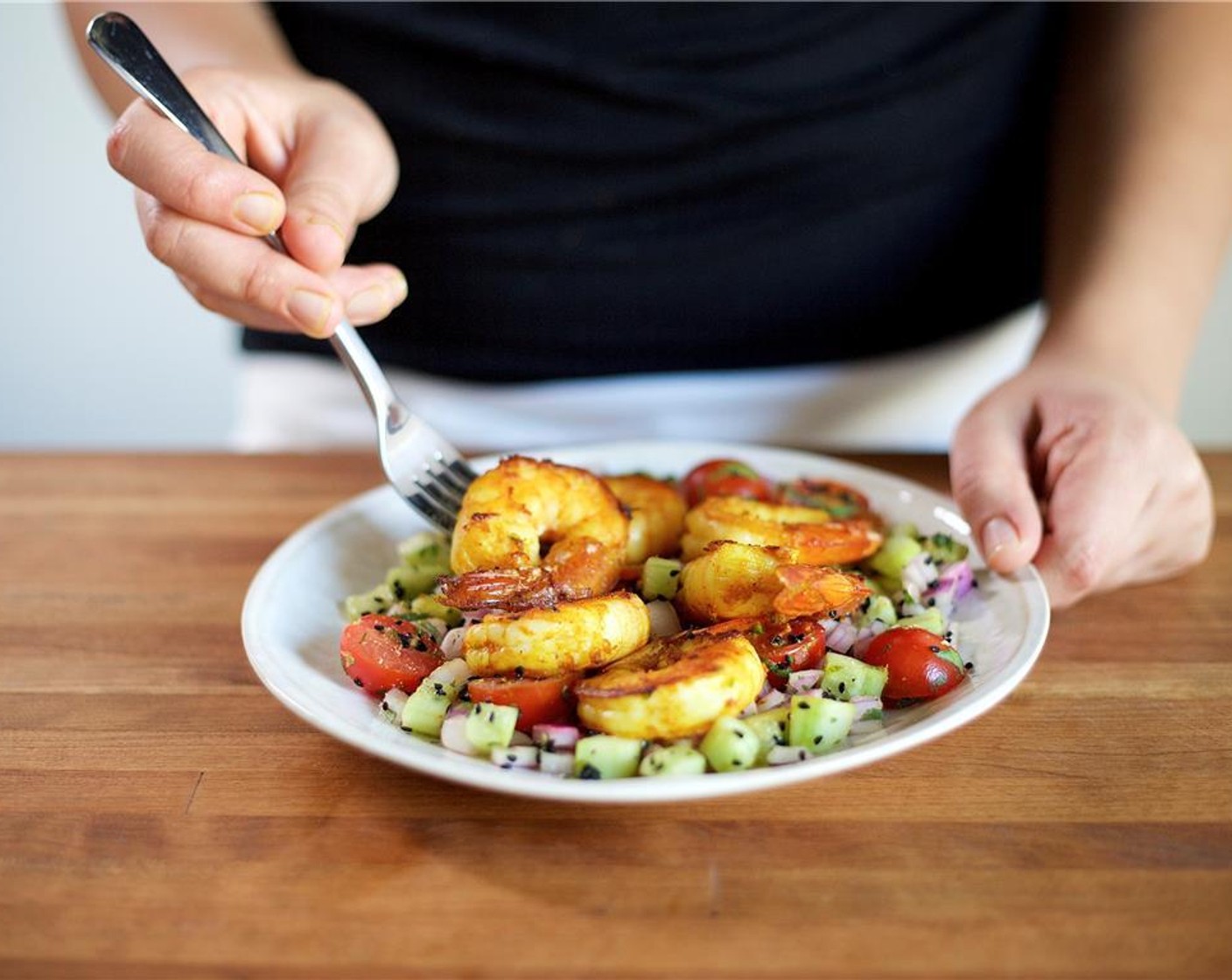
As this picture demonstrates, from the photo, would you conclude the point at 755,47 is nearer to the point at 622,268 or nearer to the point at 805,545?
the point at 622,268

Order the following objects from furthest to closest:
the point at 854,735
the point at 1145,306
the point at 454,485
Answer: the point at 1145,306, the point at 454,485, the point at 854,735

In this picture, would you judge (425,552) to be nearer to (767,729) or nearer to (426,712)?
(426,712)

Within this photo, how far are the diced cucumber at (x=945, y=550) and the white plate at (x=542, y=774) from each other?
0.12ft

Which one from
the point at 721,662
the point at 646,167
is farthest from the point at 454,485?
the point at 646,167

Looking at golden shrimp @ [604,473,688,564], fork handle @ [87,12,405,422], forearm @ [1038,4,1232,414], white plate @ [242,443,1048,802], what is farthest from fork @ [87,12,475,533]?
forearm @ [1038,4,1232,414]

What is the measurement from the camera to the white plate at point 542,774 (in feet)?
3.19

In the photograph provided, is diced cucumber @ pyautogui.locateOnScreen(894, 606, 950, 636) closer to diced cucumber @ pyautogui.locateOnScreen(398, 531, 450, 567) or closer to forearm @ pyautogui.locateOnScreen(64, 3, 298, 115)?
diced cucumber @ pyautogui.locateOnScreen(398, 531, 450, 567)

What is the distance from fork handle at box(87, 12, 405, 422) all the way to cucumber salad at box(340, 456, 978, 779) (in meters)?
0.26

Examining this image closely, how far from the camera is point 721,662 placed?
1.05m

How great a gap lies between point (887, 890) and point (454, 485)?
782 mm

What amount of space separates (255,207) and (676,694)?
69 centimetres

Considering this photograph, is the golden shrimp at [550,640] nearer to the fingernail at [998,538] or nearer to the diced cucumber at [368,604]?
the diced cucumber at [368,604]

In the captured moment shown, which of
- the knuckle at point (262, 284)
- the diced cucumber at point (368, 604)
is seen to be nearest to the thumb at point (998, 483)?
the diced cucumber at point (368, 604)

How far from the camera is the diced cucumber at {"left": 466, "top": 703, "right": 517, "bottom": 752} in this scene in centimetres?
106
